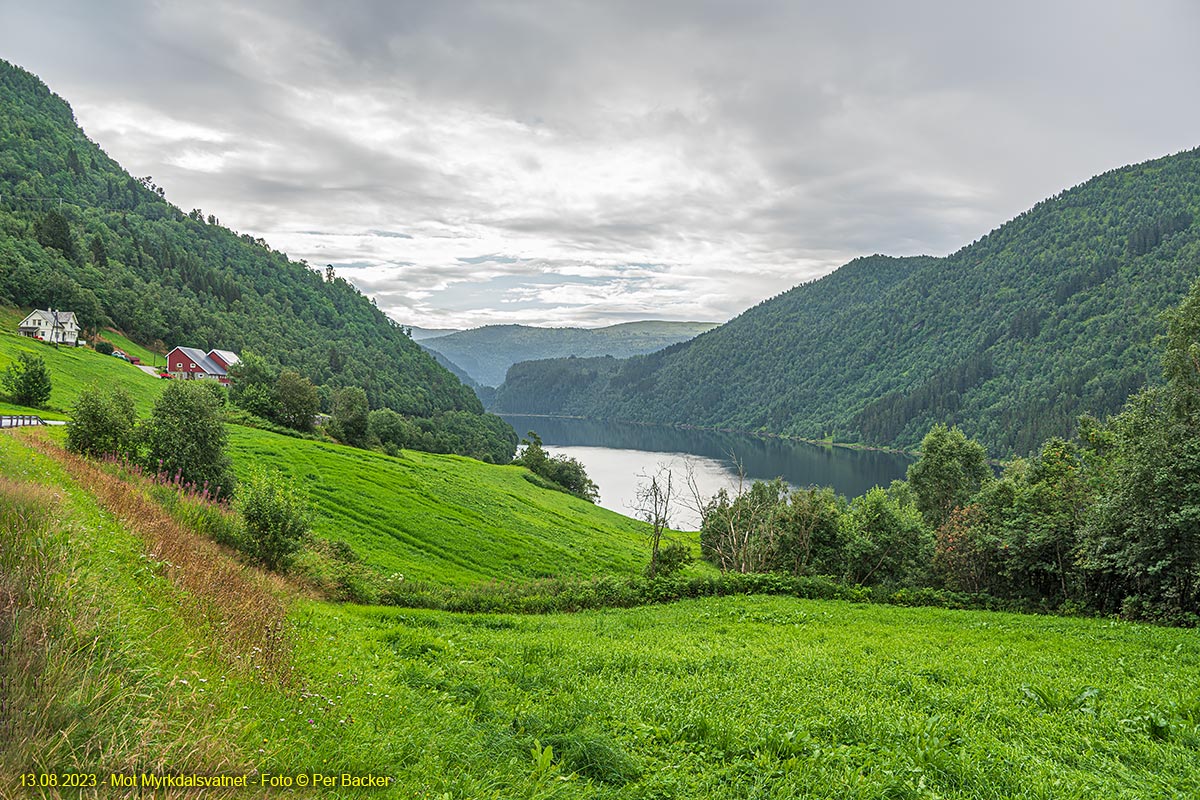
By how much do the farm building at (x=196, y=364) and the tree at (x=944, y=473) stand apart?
9830 cm

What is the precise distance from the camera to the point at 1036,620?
75.4 ft

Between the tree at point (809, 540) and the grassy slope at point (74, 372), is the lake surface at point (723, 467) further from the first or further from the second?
the grassy slope at point (74, 372)

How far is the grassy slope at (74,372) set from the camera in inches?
1941

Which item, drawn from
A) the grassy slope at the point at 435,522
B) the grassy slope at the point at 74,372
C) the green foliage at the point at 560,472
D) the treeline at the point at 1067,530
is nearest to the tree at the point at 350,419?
the grassy slope at the point at 74,372

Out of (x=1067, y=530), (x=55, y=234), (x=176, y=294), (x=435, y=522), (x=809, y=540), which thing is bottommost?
(x=435, y=522)

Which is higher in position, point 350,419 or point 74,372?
point 74,372

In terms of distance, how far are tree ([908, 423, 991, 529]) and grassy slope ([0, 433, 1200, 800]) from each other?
152 ft

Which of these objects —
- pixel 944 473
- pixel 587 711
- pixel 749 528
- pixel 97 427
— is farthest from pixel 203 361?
pixel 587 711

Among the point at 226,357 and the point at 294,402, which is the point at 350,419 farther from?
the point at 226,357

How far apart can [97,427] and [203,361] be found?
3877 inches

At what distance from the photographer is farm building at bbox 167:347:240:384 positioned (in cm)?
9994

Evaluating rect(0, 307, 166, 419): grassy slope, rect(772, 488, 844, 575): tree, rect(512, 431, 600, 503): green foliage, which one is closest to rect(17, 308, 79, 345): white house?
rect(0, 307, 166, 419): grassy slope

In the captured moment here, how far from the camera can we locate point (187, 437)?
24422mm

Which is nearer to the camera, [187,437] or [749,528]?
[187,437]
